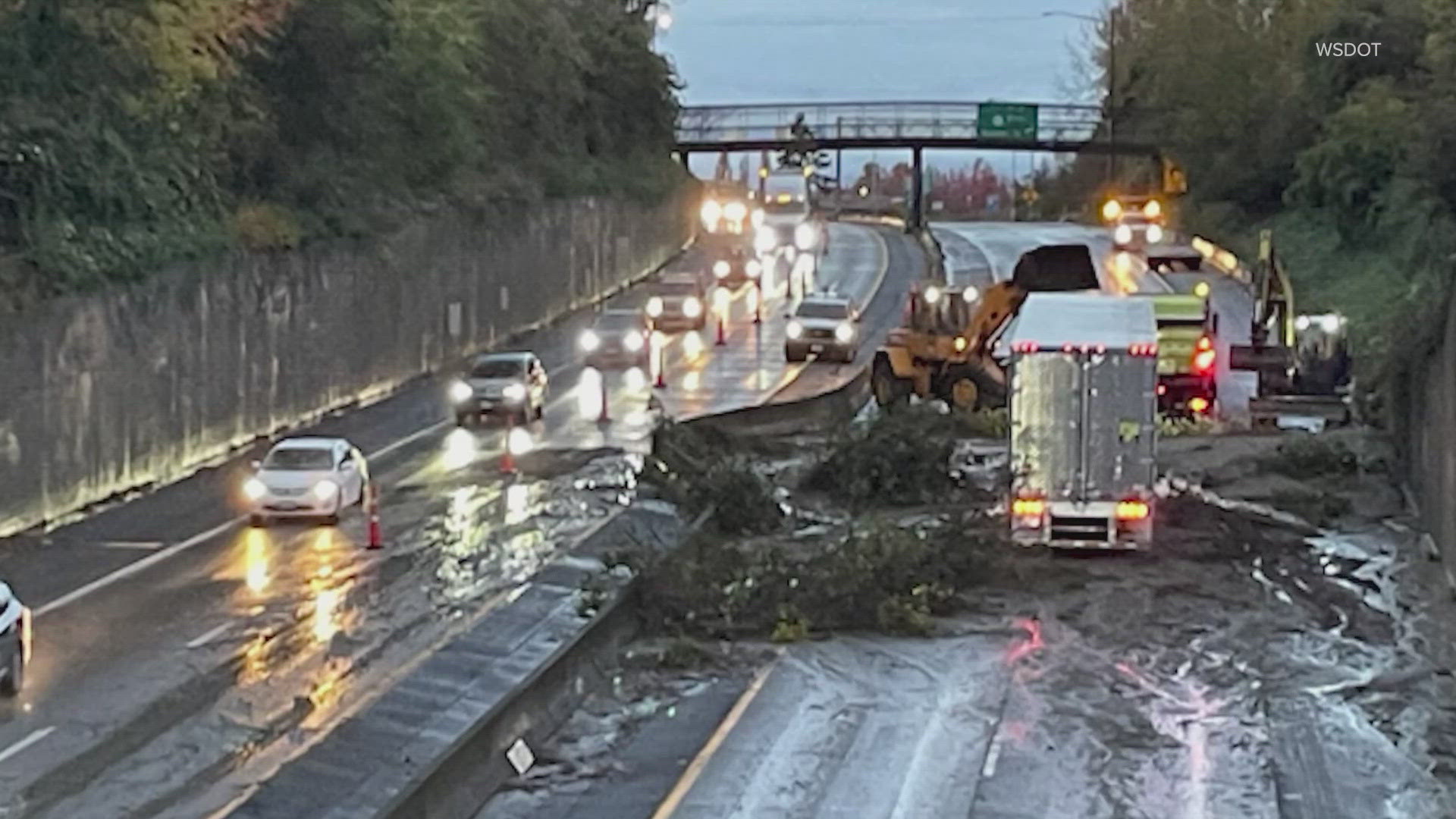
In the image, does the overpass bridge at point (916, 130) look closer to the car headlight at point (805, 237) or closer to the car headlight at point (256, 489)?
the car headlight at point (805, 237)

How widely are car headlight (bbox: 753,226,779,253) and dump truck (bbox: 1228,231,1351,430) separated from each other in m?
43.9

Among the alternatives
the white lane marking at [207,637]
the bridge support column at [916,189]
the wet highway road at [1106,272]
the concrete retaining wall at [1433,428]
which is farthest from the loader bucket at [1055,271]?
the bridge support column at [916,189]

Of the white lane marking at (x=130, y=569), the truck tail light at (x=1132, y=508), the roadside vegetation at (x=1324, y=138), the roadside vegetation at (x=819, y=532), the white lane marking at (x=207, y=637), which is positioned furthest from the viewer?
the roadside vegetation at (x=1324, y=138)

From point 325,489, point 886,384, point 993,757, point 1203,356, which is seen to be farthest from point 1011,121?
point 993,757

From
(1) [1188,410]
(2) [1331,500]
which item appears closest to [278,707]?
(2) [1331,500]

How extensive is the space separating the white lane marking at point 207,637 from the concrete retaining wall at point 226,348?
7.62 metres

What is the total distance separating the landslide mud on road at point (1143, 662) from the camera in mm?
20625

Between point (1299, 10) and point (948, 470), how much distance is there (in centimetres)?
5838

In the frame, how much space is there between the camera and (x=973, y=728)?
899 inches

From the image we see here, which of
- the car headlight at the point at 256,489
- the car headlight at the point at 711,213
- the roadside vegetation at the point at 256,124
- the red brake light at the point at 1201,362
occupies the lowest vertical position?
the car headlight at the point at 256,489

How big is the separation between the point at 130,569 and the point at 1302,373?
27154 millimetres

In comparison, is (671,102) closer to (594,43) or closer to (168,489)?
(594,43)

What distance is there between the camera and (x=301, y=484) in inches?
1389

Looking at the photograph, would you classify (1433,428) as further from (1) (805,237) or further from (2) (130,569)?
(1) (805,237)
